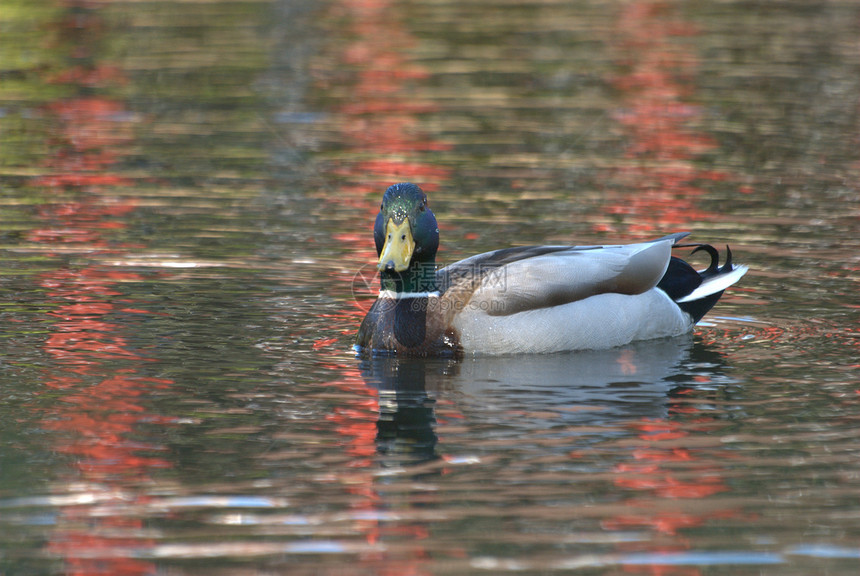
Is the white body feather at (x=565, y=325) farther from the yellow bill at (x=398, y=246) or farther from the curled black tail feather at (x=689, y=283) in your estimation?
the yellow bill at (x=398, y=246)

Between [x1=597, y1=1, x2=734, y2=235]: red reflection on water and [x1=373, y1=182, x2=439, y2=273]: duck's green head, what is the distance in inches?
147

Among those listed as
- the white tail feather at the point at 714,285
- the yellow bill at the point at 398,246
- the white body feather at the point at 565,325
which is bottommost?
the white body feather at the point at 565,325

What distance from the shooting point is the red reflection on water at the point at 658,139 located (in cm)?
1359

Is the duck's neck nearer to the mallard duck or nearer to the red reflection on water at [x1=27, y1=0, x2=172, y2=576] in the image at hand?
the mallard duck

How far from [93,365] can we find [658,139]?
10.3m

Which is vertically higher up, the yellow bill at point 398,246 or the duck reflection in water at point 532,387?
the yellow bill at point 398,246

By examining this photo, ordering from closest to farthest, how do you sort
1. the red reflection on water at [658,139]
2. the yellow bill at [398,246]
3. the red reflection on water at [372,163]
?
1. the red reflection on water at [372,163]
2. the yellow bill at [398,246]
3. the red reflection on water at [658,139]

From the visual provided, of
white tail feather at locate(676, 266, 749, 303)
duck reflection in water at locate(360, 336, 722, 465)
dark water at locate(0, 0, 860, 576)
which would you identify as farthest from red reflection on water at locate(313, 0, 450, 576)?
white tail feather at locate(676, 266, 749, 303)

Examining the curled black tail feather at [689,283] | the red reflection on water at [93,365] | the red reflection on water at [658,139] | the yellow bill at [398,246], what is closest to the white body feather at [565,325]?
the curled black tail feather at [689,283]

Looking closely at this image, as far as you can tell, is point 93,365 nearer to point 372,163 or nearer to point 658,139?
point 372,163

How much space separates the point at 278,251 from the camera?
12.0 meters

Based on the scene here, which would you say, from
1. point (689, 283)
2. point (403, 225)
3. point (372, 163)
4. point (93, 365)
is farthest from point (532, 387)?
point (372, 163)

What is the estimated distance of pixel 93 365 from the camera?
346 inches

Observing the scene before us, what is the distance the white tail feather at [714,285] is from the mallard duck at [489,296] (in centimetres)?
57
